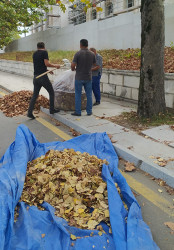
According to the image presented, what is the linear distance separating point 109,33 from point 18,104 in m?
7.97

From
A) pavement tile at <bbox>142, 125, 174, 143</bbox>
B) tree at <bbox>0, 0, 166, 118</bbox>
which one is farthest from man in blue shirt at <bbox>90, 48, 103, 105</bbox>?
pavement tile at <bbox>142, 125, 174, 143</bbox>

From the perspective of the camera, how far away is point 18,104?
27.0 ft

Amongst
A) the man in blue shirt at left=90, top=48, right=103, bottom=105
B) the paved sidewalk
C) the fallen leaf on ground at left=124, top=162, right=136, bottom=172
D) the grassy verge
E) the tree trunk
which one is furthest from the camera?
the man in blue shirt at left=90, top=48, right=103, bottom=105

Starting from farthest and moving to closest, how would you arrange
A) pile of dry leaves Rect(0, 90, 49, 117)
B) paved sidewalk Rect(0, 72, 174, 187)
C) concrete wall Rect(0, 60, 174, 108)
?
pile of dry leaves Rect(0, 90, 49, 117) → concrete wall Rect(0, 60, 174, 108) → paved sidewalk Rect(0, 72, 174, 187)

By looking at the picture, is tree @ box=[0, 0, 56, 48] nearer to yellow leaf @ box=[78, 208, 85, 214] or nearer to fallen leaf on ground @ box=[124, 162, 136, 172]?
fallen leaf on ground @ box=[124, 162, 136, 172]

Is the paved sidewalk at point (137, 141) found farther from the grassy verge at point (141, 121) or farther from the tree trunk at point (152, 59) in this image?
the tree trunk at point (152, 59)

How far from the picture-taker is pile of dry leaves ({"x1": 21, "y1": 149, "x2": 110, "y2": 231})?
104 inches

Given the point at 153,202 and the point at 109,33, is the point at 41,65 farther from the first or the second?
the point at 109,33

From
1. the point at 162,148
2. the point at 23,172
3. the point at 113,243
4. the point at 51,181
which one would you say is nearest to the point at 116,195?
the point at 113,243

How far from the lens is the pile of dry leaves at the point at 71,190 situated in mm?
2631

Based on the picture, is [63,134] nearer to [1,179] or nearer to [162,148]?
[162,148]

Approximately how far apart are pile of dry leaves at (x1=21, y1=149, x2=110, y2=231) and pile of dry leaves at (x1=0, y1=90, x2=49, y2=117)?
4.49m

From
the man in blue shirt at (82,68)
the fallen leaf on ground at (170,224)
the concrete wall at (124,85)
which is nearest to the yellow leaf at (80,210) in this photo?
the fallen leaf on ground at (170,224)

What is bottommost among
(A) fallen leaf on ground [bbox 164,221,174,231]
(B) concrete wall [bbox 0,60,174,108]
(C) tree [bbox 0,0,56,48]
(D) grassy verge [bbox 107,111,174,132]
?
(A) fallen leaf on ground [bbox 164,221,174,231]
